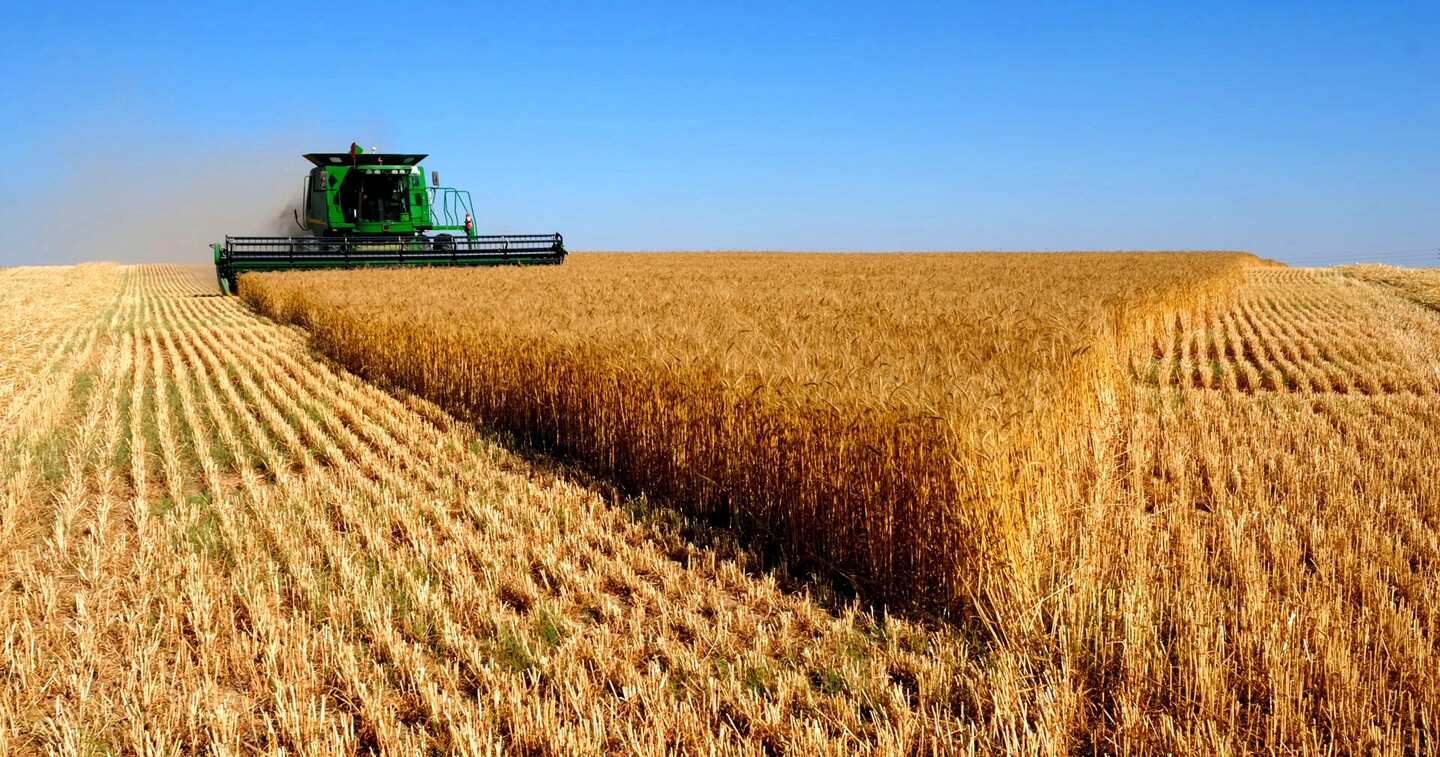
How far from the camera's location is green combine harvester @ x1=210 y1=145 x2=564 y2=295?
19734 millimetres

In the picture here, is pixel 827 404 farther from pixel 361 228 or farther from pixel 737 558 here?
pixel 361 228

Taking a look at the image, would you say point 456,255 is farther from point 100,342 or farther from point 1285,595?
point 1285,595

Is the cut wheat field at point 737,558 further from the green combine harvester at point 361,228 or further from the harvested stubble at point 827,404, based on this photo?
the green combine harvester at point 361,228

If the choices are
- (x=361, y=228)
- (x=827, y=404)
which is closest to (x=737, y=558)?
(x=827, y=404)

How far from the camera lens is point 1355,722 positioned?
2.90 m

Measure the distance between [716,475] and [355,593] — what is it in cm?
203

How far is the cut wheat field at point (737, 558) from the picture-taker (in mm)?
3074

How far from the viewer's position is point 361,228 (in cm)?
2034

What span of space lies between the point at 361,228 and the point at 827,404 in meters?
18.5

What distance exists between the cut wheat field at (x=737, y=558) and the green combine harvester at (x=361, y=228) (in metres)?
12.0

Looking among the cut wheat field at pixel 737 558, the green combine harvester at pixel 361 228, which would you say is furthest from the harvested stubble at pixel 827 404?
the green combine harvester at pixel 361 228

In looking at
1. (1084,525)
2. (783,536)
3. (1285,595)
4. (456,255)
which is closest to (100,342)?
(456,255)

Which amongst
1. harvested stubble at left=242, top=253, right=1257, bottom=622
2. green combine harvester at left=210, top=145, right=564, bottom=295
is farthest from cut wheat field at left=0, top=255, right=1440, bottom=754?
green combine harvester at left=210, top=145, right=564, bottom=295

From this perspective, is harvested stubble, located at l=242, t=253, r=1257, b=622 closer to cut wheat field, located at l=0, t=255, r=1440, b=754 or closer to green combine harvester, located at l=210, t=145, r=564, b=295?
cut wheat field, located at l=0, t=255, r=1440, b=754
